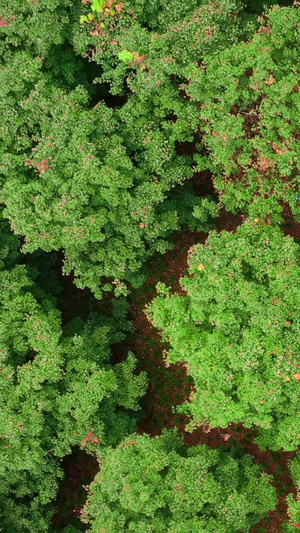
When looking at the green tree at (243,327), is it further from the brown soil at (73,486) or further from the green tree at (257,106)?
the brown soil at (73,486)

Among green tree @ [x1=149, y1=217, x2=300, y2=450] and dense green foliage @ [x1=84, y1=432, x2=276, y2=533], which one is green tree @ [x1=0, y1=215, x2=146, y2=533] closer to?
dense green foliage @ [x1=84, y1=432, x2=276, y2=533]

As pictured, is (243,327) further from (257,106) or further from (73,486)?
(73,486)

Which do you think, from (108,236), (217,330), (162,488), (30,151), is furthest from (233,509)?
(30,151)

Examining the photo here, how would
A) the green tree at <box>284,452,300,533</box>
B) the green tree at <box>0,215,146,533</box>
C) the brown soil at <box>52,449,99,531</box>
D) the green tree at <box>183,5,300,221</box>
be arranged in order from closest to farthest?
the green tree at <box>183,5,300,221</box> → the green tree at <box>0,215,146,533</box> → the green tree at <box>284,452,300,533</box> → the brown soil at <box>52,449,99,531</box>

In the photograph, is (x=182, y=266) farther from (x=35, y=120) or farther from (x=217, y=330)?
(x=35, y=120)

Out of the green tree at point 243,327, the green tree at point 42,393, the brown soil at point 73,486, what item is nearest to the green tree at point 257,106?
the green tree at point 243,327

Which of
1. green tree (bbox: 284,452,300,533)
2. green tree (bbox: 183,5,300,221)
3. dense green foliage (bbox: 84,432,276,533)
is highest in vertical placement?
green tree (bbox: 183,5,300,221)

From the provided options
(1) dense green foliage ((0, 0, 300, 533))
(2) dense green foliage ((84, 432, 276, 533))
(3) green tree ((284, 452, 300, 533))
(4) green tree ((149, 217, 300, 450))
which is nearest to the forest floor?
(1) dense green foliage ((0, 0, 300, 533))
